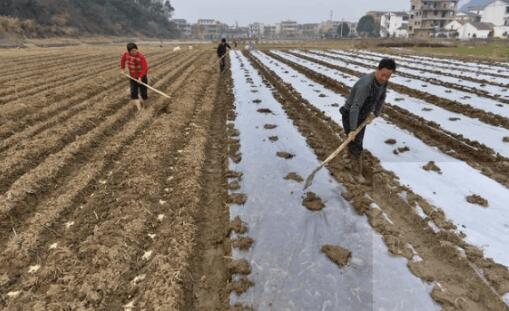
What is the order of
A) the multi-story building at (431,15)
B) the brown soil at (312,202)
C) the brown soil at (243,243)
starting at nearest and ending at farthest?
1. the brown soil at (243,243)
2. the brown soil at (312,202)
3. the multi-story building at (431,15)

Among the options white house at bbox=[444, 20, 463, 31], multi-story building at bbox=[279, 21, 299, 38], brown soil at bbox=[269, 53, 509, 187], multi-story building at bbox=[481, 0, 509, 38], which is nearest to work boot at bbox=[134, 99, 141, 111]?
brown soil at bbox=[269, 53, 509, 187]

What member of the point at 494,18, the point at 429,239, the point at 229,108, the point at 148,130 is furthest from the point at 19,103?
the point at 494,18

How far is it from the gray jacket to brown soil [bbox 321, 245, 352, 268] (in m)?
1.79

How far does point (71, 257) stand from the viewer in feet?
10.7

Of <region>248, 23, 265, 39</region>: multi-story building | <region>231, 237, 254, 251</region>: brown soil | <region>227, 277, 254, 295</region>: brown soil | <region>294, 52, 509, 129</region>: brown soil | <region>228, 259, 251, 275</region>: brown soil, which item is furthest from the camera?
<region>248, 23, 265, 39</region>: multi-story building

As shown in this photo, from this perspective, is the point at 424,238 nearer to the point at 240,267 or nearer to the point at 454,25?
the point at 240,267

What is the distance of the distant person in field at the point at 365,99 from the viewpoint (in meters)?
4.24

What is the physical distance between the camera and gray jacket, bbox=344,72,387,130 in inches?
175

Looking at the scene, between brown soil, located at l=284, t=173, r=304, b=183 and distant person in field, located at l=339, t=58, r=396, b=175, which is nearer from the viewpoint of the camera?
distant person in field, located at l=339, t=58, r=396, b=175

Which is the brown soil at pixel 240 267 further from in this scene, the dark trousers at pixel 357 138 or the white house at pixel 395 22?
the white house at pixel 395 22

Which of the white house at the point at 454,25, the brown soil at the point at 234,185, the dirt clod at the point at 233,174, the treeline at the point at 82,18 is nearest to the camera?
the brown soil at the point at 234,185

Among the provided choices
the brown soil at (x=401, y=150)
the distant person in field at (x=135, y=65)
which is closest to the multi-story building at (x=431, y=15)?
the distant person in field at (x=135, y=65)

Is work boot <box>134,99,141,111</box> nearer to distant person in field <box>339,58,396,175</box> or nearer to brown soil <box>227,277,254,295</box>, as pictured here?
distant person in field <box>339,58,396,175</box>

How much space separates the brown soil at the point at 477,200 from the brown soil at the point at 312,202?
5.88ft
